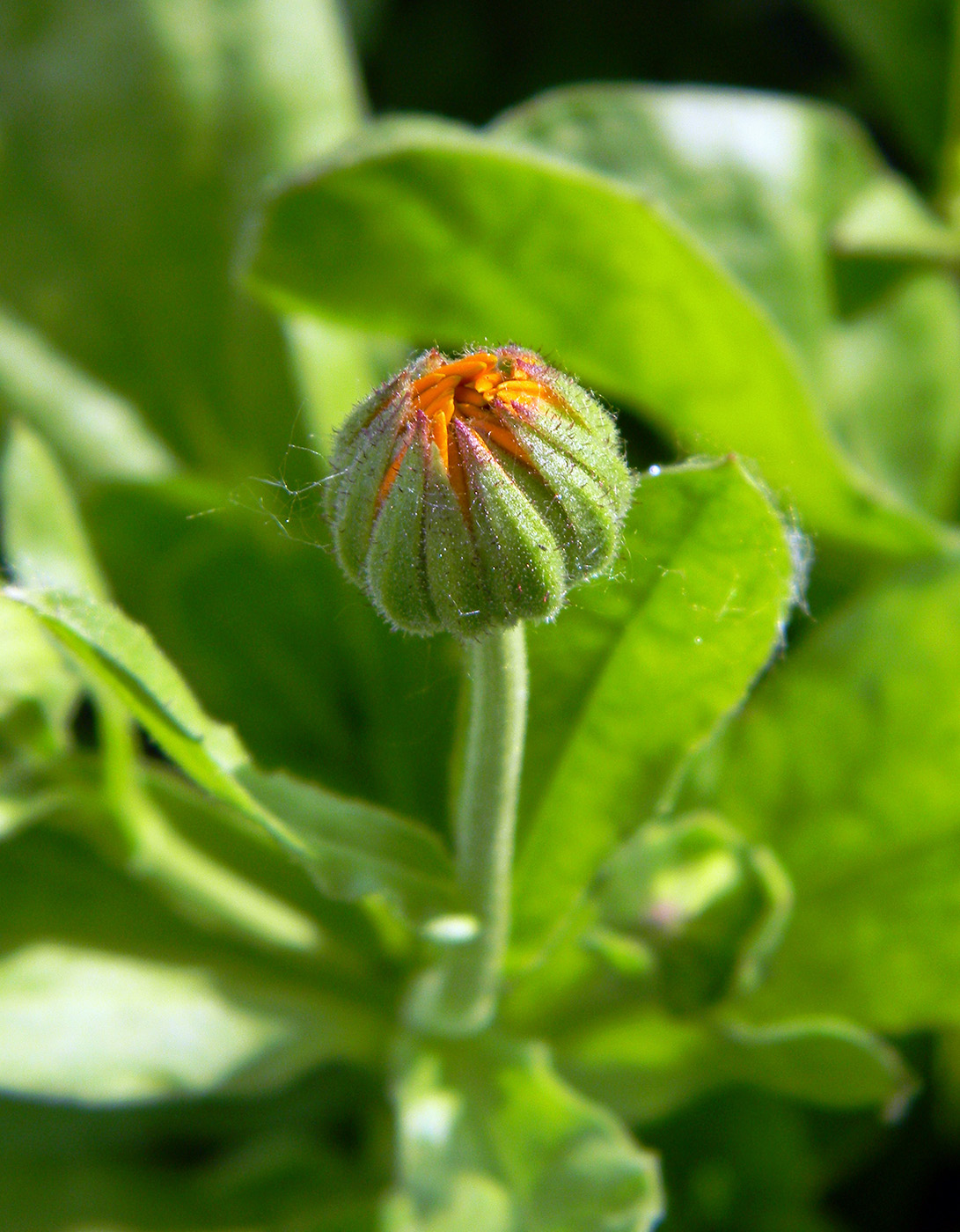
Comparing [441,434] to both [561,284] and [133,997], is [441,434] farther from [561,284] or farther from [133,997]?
[133,997]

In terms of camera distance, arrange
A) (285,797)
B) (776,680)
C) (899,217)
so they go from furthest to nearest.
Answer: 1. (899,217)
2. (776,680)
3. (285,797)

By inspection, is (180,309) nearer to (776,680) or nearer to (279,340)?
(279,340)

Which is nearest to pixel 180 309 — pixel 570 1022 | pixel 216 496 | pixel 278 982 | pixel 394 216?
pixel 216 496

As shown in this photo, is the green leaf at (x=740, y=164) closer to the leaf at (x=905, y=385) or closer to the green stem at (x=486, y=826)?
the leaf at (x=905, y=385)

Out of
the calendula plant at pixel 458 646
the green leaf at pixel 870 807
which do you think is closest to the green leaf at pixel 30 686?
the calendula plant at pixel 458 646

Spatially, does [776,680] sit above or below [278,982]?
above

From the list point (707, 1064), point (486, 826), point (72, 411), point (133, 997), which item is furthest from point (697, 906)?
point (72, 411)

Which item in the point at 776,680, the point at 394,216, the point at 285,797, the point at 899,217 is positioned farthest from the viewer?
the point at 899,217
